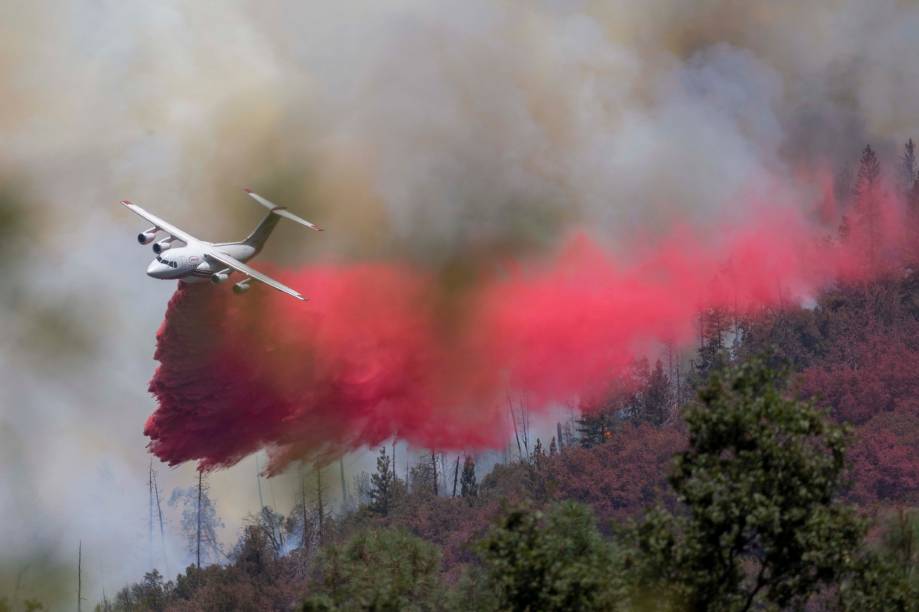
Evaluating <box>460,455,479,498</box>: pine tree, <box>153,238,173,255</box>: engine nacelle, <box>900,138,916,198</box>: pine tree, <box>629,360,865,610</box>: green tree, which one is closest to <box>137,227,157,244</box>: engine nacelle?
<box>153,238,173,255</box>: engine nacelle

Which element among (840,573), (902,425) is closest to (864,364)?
(902,425)

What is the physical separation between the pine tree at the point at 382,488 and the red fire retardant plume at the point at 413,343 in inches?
269

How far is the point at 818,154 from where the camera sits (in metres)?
112

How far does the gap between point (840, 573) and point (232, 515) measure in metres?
52.9

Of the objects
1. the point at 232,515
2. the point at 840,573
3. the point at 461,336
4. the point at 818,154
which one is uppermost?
the point at 818,154

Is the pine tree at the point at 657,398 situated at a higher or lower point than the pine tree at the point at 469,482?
higher

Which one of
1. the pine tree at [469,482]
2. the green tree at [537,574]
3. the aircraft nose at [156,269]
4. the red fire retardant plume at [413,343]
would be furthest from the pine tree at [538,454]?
the green tree at [537,574]

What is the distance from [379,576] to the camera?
4553 centimetres

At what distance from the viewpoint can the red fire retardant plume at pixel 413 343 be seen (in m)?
72.3

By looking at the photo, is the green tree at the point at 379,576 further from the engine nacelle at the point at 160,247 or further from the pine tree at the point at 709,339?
the pine tree at the point at 709,339

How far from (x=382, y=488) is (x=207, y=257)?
A: 30607mm

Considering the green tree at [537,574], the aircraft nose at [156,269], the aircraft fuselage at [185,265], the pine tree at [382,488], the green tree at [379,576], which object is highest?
the aircraft fuselage at [185,265]

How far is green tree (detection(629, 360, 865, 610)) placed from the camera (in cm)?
3962

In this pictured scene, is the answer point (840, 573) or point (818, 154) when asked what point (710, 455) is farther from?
point (818, 154)
